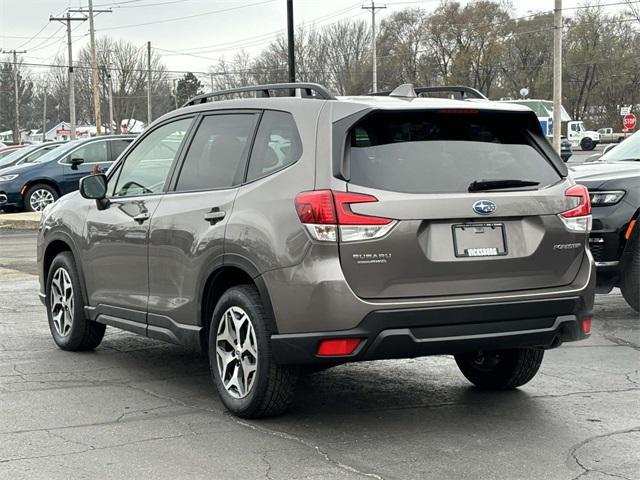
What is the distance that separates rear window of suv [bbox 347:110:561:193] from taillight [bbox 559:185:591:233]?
12 cm

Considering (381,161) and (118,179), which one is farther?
(118,179)

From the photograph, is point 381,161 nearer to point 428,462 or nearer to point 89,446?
point 428,462

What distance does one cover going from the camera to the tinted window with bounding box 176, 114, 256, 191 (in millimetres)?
5848

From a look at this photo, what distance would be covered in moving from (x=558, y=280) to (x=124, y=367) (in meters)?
3.21

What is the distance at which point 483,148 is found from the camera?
18.0ft

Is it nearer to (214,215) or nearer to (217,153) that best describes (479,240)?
(214,215)

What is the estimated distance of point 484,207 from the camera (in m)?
5.21

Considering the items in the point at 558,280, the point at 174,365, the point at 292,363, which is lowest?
the point at 174,365

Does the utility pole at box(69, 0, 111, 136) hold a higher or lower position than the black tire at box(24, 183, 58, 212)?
higher

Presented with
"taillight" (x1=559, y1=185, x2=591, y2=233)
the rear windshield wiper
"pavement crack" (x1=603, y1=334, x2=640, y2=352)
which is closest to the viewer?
the rear windshield wiper

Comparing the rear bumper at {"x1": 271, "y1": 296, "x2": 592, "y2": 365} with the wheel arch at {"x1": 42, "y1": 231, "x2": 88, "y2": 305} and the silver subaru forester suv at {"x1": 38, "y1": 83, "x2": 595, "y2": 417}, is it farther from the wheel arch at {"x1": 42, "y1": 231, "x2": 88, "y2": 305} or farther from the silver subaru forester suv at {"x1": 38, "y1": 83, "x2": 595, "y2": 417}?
the wheel arch at {"x1": 42, "y1": 231, "x2": 88, "y2": 305}

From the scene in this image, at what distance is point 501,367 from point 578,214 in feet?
3.84

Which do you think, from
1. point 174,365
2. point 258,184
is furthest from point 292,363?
point 174,365

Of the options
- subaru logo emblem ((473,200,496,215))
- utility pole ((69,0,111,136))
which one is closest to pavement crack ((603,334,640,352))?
subaru logo emblem ((473,200,496,215))
